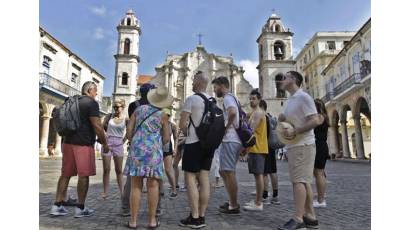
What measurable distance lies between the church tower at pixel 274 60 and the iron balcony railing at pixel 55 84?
61.5 feet

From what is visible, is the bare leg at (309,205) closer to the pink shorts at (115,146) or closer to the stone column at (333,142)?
the pink shorts at (115,146)

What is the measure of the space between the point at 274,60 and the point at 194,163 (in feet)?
101

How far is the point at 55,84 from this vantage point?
70.8ft

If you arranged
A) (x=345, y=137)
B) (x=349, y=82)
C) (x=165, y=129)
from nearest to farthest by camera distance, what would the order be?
(x=165, y=129)
(x=349, y=82)
(x=345, y=137)

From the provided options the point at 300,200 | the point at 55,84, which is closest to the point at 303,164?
the point at 300,200

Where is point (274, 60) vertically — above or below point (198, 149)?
above

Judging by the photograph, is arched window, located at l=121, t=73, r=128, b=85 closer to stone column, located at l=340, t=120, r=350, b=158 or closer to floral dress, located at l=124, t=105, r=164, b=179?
stone column, located at l=340, t=120, r=350, b=158

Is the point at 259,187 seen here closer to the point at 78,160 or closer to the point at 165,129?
the point at 165,129

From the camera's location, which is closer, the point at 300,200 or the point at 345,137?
Result: the point at 300,200

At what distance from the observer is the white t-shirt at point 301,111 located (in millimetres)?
3201

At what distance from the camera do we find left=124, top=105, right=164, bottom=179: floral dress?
320cm

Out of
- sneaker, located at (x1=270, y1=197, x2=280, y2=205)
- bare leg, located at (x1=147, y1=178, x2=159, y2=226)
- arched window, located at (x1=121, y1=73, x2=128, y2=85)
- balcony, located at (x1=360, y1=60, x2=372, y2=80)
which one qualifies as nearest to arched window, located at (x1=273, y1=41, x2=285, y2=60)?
balcony, located at (x1=360, y1=60, x2=372, y2=80)

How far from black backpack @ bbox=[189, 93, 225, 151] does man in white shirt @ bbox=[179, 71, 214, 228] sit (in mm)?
55

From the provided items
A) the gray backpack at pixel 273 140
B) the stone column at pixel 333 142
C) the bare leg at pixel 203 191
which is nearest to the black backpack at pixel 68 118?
the bare leg at pixel 203 191
